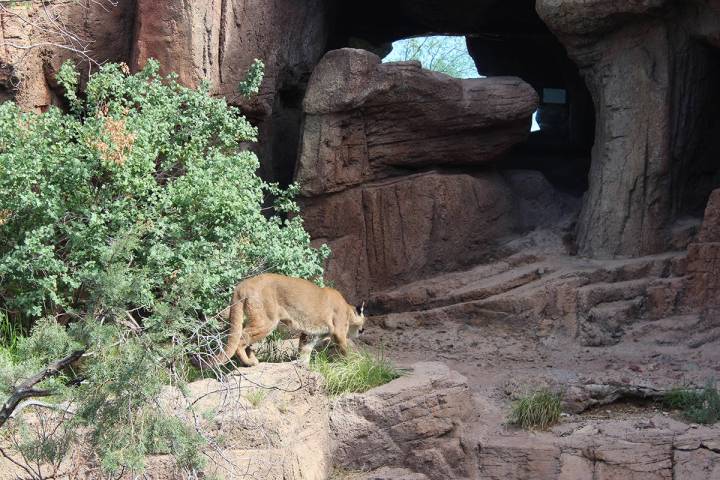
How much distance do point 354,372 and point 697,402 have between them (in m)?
3.29

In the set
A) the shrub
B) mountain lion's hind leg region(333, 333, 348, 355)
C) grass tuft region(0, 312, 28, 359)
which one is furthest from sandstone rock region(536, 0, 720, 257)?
grass tuft region(0, 312, 28, 359)

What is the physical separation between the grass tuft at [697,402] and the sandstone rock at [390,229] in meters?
4.00

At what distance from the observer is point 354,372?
35.6 ft

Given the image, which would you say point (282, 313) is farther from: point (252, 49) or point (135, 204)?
point (252, 49)

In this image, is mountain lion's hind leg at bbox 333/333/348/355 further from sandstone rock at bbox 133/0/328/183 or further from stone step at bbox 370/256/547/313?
sandstone rock at bbox 133/0/328/183

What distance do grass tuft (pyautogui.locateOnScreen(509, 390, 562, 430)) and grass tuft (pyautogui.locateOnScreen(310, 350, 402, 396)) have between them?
4.00 ft

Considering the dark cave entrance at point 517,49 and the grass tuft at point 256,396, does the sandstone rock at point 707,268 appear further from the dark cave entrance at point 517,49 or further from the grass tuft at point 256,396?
the grass tuft at point 256,396

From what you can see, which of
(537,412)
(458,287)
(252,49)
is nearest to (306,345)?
(537,412)

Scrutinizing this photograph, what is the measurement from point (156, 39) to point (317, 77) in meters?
2.02

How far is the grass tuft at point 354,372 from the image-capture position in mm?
10750

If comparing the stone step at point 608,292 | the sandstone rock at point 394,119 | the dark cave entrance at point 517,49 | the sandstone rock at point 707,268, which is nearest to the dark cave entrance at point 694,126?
the sandstone rock at point 707,268

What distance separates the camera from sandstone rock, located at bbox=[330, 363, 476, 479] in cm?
1042

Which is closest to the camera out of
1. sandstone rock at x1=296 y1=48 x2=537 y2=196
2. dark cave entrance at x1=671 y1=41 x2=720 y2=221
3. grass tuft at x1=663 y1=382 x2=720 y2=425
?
grass tuft at x1=663 y1=382 x2=720 y2=425

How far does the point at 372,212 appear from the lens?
14156 mm
